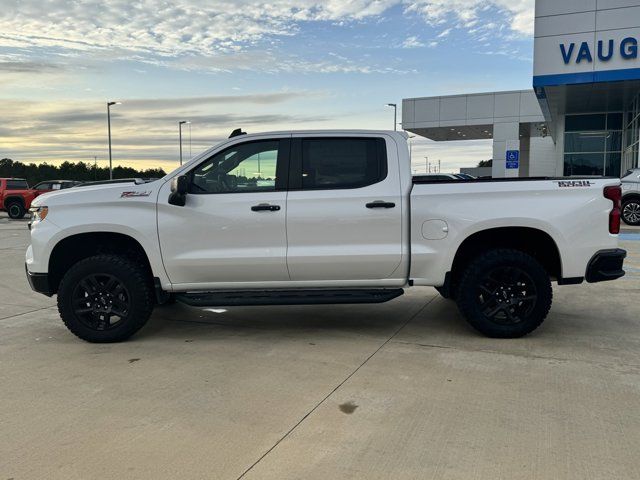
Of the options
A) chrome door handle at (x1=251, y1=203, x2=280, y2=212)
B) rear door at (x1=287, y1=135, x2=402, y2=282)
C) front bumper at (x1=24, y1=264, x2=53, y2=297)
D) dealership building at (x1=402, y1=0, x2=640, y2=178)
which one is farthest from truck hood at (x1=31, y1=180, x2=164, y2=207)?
dealership building at (x1=402, y1=0, x2=640, y2=178)

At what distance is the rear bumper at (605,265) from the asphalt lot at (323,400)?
2.09 ft

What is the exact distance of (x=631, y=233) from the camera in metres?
14.8

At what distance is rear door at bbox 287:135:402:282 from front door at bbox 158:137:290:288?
0.46 feet

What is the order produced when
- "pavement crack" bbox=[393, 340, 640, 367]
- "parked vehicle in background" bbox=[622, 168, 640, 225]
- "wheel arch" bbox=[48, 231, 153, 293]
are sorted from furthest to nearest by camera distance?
"parked vehicle in background" bbox=[622, 168, 640, 225]
"wheel arch" bbox=[48, 231, 153, 293]
"pavement crack" bbox=[393, 340, 640, 367]

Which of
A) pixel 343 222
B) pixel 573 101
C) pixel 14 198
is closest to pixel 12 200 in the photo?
pixel 14 198

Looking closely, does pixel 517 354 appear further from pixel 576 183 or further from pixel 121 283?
pixel 121 283

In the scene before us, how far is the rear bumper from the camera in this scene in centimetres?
522

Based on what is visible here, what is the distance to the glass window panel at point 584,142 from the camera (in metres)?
28.2

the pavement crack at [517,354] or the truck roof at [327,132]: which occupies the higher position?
the truck roof at [327,132]

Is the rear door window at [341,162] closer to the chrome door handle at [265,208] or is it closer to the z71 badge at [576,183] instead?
the chrome door handle at [265,208]

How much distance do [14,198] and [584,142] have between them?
26875 millimetres

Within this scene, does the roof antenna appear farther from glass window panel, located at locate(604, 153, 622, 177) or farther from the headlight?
glass window panel, located at locate(604, 153, 622, 177)

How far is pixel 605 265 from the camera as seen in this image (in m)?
5.23

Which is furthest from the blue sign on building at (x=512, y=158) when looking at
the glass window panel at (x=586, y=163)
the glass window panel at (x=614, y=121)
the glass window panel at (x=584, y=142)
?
the glass window panel at (x=614, y=121)
